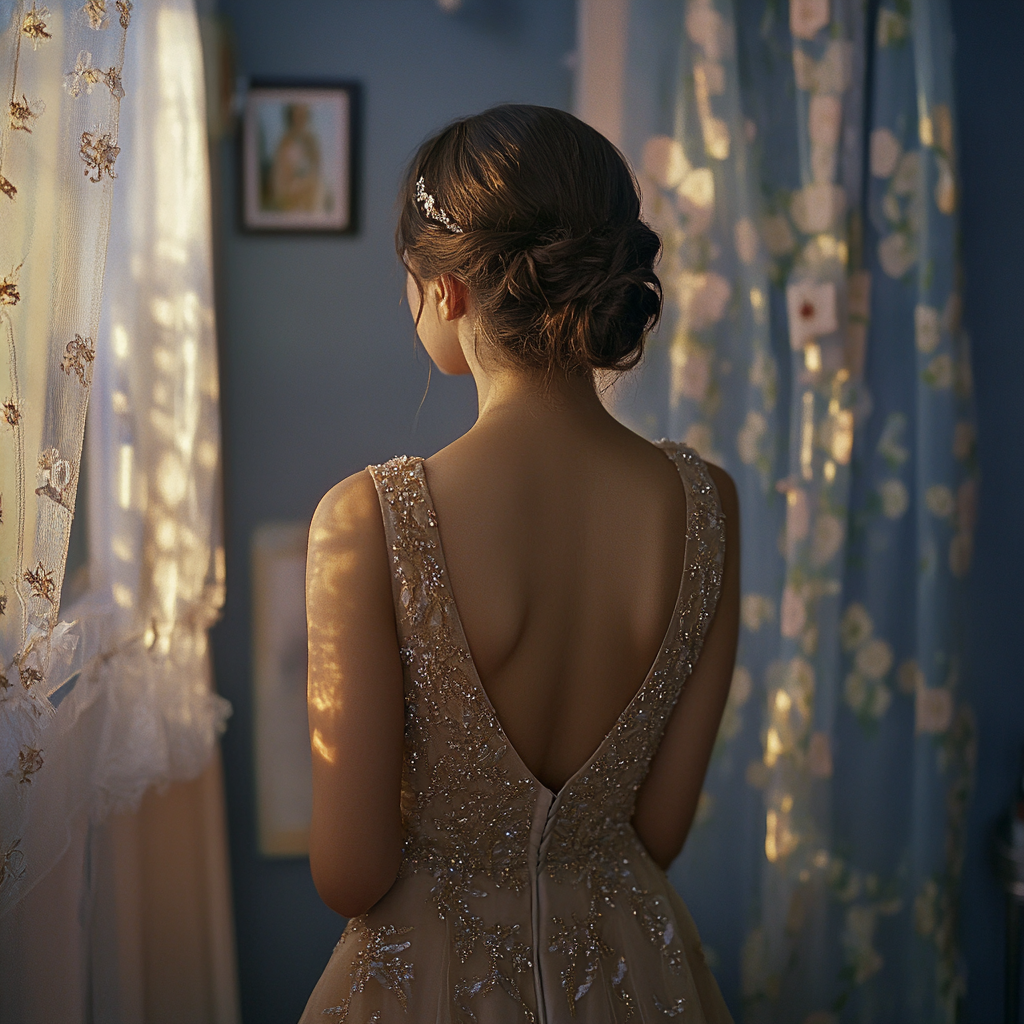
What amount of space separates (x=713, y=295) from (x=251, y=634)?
4.08 ft

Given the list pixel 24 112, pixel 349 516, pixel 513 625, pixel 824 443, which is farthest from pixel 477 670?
pixel 824 443

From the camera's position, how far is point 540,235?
32.3 inches

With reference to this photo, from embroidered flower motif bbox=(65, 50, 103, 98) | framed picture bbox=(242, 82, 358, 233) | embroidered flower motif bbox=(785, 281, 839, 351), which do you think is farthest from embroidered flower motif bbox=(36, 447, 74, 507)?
embroidered flower motif bbox=(785, 281, 839, 351)

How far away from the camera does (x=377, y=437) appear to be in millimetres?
1973

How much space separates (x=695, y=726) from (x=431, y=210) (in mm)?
649

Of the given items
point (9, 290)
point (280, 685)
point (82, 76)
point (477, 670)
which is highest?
point (82, 76)

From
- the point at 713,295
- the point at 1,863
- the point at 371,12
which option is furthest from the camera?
the point at 371,12

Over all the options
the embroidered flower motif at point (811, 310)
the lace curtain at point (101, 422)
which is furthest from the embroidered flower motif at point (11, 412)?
the embroidered flower motif at point (811, 310)

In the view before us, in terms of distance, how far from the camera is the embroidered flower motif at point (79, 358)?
0.87 meters

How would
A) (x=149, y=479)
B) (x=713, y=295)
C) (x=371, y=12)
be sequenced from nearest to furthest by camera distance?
(x=149, y=479)
(x=713, y=295)
(x=371, y=12)

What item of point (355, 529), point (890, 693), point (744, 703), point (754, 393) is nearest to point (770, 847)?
point (744, 703)

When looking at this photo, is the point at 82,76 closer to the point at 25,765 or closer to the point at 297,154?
the point at 25,765

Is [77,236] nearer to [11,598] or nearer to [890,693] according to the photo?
[11,598]

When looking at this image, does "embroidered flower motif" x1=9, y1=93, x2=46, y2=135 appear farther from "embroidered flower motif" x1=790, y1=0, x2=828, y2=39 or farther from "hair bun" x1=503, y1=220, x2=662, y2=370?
"embroidered flower motif" x1=790, y1=0, x2=828, y2=39
